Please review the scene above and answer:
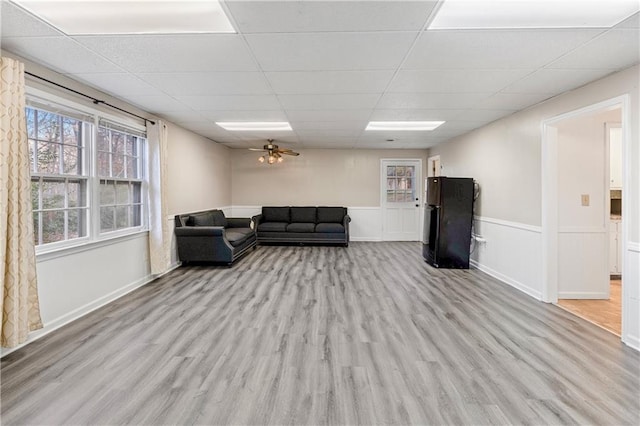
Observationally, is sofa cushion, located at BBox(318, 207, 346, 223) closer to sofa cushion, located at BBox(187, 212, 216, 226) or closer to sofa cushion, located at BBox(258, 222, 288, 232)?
sofa cushion, located at BBox(258, 222, 288, 232)

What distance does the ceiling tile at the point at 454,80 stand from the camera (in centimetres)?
285

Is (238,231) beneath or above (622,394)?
above

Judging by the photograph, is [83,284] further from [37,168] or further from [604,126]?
[604,126]

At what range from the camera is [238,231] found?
242 inches

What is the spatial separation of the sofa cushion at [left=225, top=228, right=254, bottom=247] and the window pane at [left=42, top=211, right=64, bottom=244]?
249 centimetres

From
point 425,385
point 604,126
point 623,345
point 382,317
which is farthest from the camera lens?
point 604,126

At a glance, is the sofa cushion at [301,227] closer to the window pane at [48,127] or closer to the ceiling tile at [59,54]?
the window pane at [48,127]

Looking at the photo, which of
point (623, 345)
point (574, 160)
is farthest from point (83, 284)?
point (574, 160)

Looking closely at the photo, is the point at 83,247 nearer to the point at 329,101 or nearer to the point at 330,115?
the point at 329,101

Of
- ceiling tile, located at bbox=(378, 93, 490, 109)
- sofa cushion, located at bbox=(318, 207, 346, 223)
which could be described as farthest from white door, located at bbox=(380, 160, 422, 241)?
ceiling tile, located at bbox=(378, 93, 490, 109)

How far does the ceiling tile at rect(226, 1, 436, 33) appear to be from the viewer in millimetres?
1837

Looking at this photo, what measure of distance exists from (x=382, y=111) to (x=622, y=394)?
358 cm

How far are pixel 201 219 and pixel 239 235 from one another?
737 millimetres

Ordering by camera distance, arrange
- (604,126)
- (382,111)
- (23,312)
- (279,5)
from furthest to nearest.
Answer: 1. (382,111)
2. (604,126)
3. (23,312)
4. (279,5)
